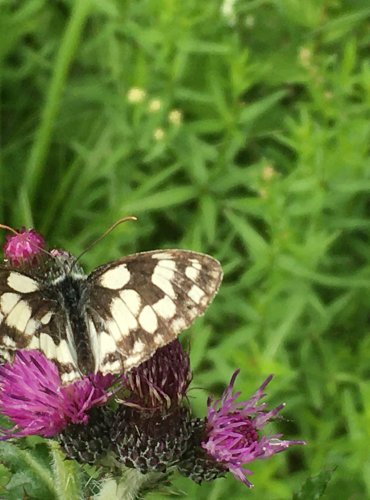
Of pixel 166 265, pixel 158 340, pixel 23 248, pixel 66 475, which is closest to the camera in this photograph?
pixel 158 340

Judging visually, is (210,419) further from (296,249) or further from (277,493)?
(296,249)

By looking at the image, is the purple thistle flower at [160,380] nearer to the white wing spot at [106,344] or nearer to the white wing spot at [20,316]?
the white wing spot at [106,344]

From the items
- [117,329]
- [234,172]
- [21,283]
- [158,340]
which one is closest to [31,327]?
[21,283]

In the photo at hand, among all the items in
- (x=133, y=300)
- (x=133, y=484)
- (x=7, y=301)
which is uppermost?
(x=7, y=301)

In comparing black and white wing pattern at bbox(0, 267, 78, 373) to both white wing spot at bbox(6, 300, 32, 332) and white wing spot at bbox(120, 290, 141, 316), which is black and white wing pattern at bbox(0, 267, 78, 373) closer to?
white wing spot at bbox(6, 300, 32, 332)

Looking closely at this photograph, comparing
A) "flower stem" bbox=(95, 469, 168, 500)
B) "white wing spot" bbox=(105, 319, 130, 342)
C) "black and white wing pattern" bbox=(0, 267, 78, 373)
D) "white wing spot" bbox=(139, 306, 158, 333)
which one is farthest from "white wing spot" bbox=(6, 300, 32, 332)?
"flower stem" bbox=(95, 469, 168, 500)

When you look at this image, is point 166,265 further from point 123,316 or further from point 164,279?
point 123,316
